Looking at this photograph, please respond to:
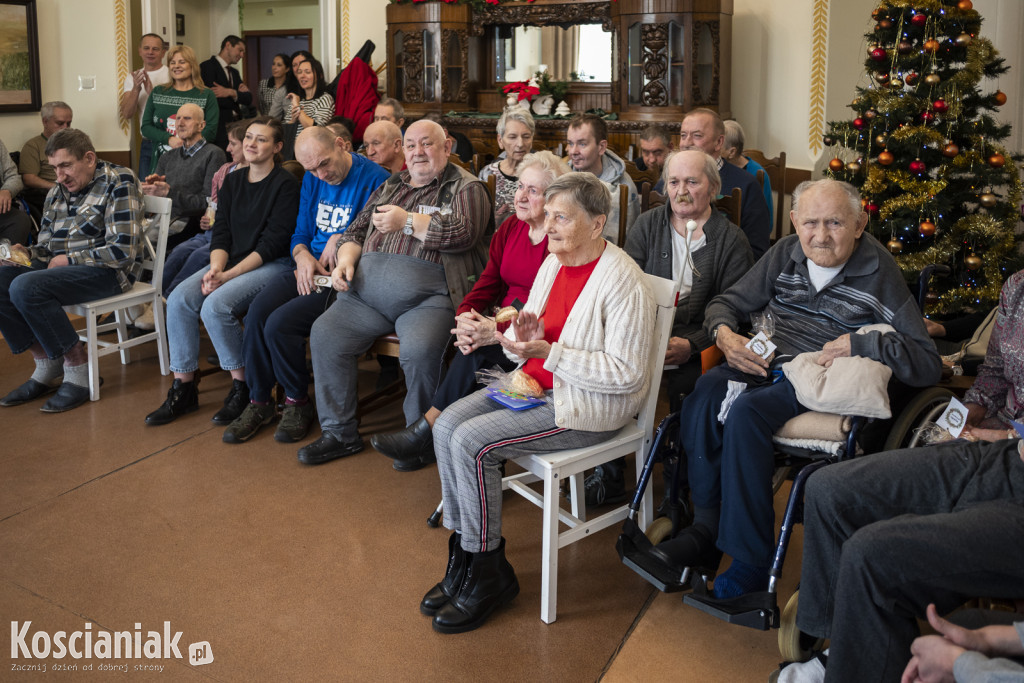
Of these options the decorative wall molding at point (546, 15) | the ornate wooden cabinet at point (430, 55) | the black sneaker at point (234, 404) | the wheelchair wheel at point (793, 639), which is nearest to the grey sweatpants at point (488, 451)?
the wheelchair wheel at point (793, 639)

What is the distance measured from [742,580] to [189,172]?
3.94m

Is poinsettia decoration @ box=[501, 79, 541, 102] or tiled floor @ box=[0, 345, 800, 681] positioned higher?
poinsettia decoration @ box=[501, 79, 541, 102]

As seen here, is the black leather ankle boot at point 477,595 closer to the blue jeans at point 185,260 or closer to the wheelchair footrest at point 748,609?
the wheelchair footrest at point 748,609

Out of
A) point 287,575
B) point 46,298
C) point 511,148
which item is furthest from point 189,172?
point 287,575

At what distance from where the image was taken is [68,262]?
4238mm

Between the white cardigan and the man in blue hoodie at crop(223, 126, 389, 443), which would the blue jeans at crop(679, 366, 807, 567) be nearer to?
the white cardigan

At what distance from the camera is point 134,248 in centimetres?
429

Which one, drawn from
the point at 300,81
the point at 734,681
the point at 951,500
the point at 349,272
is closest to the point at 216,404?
the point at 349,272

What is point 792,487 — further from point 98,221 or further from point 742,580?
point 98,221

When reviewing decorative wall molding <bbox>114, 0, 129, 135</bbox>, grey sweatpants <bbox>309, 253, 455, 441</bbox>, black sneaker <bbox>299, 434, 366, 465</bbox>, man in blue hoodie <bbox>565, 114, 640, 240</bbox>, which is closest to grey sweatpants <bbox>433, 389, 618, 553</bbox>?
grey sweatpants <bbox>309, 253, 455, 441</bbox>

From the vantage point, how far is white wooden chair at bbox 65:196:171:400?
166 inches

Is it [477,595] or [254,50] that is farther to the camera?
[254,50]

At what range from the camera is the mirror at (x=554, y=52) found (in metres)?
8.62

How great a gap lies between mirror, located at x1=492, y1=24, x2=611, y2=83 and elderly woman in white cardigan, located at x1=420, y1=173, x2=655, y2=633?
21.3ft
